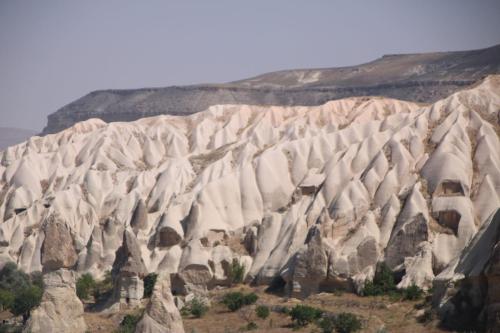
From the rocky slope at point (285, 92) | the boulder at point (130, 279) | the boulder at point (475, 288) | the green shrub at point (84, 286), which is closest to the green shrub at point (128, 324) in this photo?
the boulder at point (130, 279)

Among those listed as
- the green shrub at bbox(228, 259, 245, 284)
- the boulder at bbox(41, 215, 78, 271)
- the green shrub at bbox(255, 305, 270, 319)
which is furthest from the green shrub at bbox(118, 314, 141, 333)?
the boulder at bbox(41, 215, 78, 271)

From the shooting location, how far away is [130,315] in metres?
46.1

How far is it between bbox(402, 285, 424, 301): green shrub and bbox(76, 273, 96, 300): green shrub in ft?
53.4

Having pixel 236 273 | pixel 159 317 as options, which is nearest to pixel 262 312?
pixel 159 317

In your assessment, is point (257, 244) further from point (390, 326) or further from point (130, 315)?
point (390, 326)

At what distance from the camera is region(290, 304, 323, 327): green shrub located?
141 feet

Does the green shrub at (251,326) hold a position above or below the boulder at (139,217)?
below

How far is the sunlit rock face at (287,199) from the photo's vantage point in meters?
52.5

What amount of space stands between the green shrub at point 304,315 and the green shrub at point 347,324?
174 centimetres

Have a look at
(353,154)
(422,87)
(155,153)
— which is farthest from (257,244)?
(422,87)

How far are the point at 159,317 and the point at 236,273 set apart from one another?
70.4ft

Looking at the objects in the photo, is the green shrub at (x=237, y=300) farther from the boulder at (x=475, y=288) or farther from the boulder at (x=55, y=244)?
the boulder at (x=55, y=244)

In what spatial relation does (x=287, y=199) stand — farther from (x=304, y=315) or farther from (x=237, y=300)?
(x=304, y=315)

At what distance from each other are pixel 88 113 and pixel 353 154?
12073 cm
